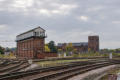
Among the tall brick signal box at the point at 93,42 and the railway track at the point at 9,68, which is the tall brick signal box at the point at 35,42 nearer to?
the railway track at the point at 9,68

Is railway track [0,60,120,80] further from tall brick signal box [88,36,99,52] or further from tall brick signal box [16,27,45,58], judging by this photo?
tall brick signal box [88,36,99,52]

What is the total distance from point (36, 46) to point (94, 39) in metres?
126

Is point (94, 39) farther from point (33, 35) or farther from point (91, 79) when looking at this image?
point (91, 79)

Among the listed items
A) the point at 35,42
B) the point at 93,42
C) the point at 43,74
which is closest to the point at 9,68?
the point at 43,74

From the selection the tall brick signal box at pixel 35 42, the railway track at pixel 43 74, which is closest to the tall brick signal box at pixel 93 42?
the tall brick signal box at pixel 35 42

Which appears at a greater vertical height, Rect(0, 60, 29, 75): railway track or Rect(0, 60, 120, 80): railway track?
Rect(0, 60, 120, 80): railway track

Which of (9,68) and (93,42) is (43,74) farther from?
(93,42)

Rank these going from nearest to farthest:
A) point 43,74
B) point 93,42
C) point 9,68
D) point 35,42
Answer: point 43,74 → point 9,68 → point 35,42 → point 93,42

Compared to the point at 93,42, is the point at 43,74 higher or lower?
lower

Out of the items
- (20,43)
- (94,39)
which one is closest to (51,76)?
(20,43)

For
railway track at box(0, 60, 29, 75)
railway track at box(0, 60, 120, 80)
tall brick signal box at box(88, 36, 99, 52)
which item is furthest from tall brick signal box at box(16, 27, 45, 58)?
tall brick signal box at box(88, 36, 99, 52)

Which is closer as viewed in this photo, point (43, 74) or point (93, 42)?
point (43, 74)

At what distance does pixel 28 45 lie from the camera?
60.0m

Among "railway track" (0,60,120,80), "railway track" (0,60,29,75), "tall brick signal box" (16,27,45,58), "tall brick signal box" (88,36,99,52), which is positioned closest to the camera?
"railway track" (0,60,120,80)
